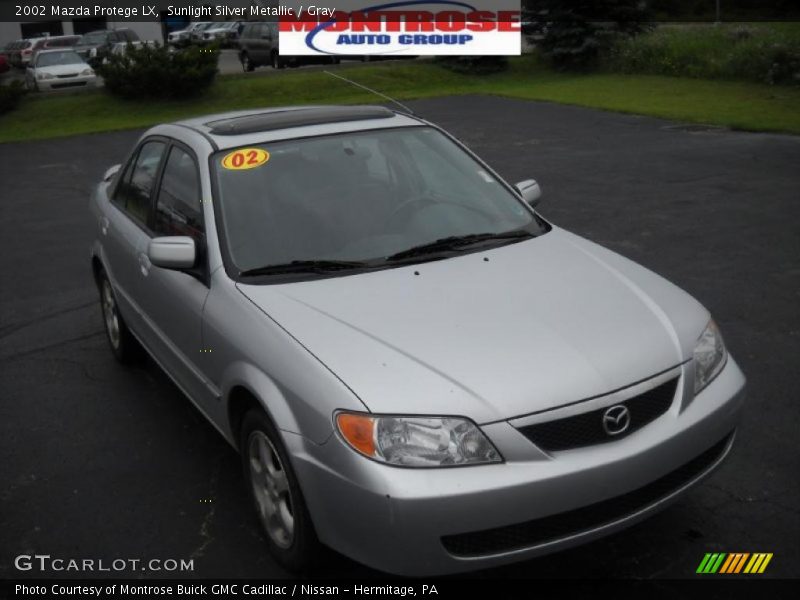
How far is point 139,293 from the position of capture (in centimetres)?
511

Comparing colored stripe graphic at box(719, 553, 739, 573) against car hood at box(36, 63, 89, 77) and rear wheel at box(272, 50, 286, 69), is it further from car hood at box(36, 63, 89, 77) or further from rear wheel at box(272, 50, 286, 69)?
rear wheel at box(272, 50, 286, 69)

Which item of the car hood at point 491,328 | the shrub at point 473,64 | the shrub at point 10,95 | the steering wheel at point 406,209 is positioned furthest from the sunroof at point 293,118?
the shrub at point 473,64

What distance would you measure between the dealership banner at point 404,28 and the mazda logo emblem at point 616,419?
2570 centimetres

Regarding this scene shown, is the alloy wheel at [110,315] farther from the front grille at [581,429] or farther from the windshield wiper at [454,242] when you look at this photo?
the front grille at [581,429]

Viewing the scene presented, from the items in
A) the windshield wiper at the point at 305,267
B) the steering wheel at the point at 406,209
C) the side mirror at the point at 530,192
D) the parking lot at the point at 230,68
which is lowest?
the parking lot at the point at 230,68

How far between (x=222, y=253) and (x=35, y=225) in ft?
25.9

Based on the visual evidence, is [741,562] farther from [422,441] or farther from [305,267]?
[305,267]

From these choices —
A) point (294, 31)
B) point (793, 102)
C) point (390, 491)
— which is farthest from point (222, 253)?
point (294, 31)

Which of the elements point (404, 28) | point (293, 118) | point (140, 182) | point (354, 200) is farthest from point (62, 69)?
point (354, 200)

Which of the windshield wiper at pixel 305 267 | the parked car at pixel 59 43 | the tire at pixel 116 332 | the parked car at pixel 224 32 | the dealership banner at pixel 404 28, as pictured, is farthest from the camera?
the parked car at pixel 224 32

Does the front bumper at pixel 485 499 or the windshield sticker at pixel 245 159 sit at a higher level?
the windshield sticker at pixel 245 159

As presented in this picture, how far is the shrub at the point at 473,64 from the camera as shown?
2756cm

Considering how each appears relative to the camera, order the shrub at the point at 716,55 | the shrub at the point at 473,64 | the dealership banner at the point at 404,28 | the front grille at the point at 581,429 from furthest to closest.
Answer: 1. the dealership banner at the point at 404,28
2. the shrub at the point at 473,64
3. the shrub at the point at 716,55
4. the front grille at the point at 581,429

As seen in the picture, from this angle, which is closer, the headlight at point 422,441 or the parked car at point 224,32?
the headlight at point 422,441
